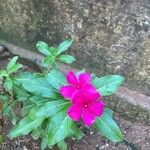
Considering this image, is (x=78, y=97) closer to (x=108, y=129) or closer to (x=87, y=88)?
(x=87, y=88)

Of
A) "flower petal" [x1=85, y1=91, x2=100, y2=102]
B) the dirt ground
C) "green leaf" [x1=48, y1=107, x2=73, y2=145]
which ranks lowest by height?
the dirt ground

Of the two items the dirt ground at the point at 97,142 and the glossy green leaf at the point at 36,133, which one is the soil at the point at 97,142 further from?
the glossy green leaf at the point at 36,133

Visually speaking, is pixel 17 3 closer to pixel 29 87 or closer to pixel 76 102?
pixel 29 87

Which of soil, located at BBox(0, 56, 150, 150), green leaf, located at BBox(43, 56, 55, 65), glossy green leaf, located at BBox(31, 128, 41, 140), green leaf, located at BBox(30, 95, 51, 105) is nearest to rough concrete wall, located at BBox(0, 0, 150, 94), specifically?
soil, located at BBox(0, 56, 150, 150)

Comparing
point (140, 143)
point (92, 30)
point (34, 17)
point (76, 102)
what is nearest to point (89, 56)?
point (92, 30)

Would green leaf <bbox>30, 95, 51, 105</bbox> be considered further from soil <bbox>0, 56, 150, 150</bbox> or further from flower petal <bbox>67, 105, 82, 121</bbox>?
soil <bbox>0, 56, 150, 150</bbox>

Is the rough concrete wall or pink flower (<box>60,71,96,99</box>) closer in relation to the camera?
pink flower (<box>60,71,96,99</box>)

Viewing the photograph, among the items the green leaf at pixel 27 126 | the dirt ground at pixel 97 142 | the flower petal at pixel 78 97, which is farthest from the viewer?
the dirt ground at pixel 97 142

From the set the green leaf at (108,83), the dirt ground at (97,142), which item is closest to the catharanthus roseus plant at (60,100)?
the green leaf at (108,83)
